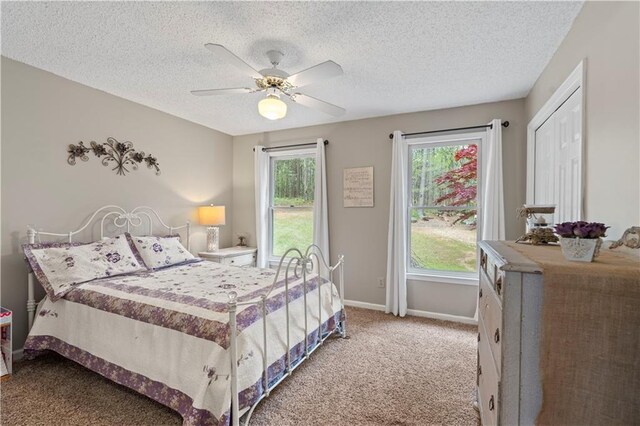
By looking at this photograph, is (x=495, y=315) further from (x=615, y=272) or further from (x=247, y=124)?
(x=247, y=124)

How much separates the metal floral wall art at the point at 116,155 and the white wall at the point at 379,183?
1701mm

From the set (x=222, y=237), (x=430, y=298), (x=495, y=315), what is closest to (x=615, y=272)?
(x=495, y=315)

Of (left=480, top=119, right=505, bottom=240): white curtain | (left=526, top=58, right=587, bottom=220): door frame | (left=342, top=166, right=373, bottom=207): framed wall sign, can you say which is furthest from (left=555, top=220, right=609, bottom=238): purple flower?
(left=342, top=166, right=373, bottom=207): framed wall sign

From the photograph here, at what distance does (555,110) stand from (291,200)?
3.21 m

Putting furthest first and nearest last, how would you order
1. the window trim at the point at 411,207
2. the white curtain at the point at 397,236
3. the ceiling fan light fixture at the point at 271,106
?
the white curtain at the point at 397,236 < the window trim at the point at 411,207 < the ceiling fan light fixture at the point at 271,106

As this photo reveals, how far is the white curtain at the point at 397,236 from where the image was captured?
3.52 meters

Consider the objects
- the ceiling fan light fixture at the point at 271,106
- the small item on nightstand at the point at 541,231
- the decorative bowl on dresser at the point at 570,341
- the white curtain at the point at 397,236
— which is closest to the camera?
the decorative bowl on dresser at the point at 570,341

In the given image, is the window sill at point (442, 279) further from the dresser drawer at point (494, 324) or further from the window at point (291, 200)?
the dresser drawer at point (494, 324)

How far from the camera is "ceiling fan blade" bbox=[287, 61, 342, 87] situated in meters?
1.86

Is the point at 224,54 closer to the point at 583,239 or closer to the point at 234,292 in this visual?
the point at 234,292

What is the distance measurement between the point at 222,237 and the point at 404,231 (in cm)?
276

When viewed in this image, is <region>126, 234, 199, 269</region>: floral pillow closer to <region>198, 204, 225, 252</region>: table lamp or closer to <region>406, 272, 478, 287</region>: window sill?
<region>198, 204, 225, 252</region>: table lamp

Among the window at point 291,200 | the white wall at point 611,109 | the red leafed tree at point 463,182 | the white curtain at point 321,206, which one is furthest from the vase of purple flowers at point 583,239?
the window at point 291,200

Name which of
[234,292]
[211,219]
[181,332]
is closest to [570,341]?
[181,332]
